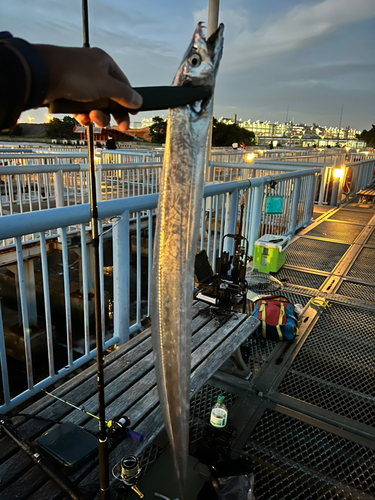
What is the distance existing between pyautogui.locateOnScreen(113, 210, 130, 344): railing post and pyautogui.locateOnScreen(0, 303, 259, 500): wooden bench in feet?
1.08

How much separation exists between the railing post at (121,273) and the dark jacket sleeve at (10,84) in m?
2.02

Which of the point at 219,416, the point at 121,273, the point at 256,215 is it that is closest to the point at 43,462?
the point at 219,416

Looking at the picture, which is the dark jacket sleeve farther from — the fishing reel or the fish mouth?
the fishing reel

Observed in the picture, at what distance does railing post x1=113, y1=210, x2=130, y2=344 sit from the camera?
2791 millimetres

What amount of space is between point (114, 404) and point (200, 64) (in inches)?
73.8

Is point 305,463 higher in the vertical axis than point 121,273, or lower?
lower

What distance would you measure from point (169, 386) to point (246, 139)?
6337 cm

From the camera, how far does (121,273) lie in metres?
2.87

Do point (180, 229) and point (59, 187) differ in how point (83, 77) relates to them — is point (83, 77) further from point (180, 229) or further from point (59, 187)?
point (59, 187)

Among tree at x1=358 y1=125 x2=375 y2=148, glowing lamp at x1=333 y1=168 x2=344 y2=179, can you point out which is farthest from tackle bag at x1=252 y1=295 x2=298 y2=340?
tree at x1=358 y1=125 x2=375 y2=148

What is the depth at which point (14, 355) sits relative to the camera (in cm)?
772

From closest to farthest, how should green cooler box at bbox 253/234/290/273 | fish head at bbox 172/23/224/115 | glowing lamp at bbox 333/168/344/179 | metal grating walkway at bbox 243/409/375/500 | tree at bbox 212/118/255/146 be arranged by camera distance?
1. fish head at bbox 172/23/224/115
2. metal grating walkway at bbox 243/409/375/500
3. green cooler box at bbox 253/234/290/273
4. glowing lamp at bbox 333/168/344/179
5. tree at bbox 212/118/255/146

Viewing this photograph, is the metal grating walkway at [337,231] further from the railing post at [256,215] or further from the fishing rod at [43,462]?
the fishing rod at [43,462]

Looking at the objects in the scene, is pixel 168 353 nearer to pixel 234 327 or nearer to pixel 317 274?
pixel 234 327
